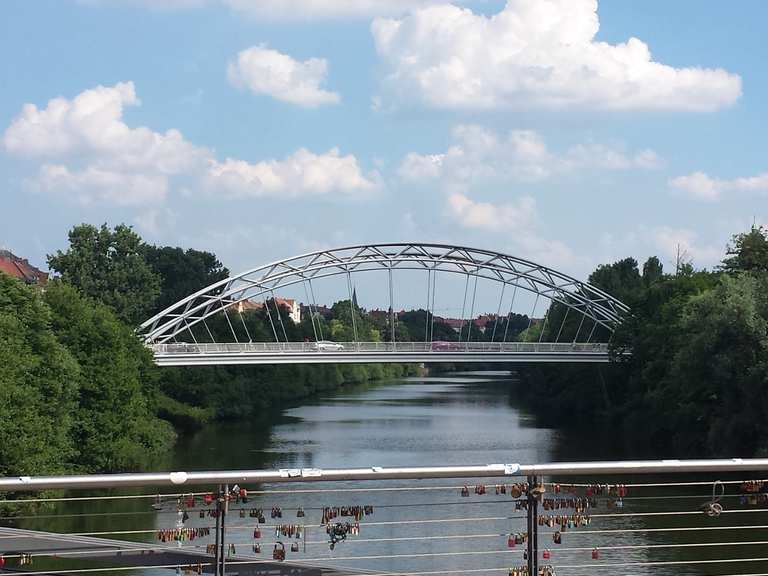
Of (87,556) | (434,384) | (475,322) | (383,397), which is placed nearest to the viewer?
(87,556)

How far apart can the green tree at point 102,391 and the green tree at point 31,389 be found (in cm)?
130

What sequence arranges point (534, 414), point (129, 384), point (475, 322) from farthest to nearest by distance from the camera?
point (475, 322)
point (534, 414)
point (129, 384)

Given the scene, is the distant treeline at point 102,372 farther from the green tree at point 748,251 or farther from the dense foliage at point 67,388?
the green tree at point 748,251

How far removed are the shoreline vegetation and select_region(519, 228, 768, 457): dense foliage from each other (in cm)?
8

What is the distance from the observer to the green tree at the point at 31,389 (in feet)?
88.1

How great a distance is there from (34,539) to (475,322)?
166 m

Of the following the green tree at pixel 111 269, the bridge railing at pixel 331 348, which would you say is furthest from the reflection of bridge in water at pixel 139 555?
the green tree at pixel 111 269

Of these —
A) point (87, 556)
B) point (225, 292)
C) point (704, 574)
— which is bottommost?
point (704, 574)

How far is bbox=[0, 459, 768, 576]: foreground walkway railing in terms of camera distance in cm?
512

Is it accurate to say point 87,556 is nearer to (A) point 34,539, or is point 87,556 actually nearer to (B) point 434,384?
(A) point 34,539

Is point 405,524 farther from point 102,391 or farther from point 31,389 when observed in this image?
point 102,391

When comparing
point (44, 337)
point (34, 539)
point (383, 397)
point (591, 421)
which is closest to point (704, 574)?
point (34, 539)

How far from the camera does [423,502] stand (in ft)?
75.4

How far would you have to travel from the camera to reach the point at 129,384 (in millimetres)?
38281
